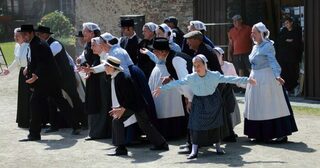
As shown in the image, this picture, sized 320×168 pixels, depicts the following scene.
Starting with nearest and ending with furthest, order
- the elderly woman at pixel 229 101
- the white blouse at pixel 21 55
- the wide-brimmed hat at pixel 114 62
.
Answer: the wide-brimmed hat at pixel 114 62, the elderly woman at pixel 229 101, the white blouse at pixel 21 55

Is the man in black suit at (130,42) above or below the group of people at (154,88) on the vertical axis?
above

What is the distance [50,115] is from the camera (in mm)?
12180

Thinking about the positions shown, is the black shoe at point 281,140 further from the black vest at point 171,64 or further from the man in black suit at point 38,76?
the man in black suit at point 38,76

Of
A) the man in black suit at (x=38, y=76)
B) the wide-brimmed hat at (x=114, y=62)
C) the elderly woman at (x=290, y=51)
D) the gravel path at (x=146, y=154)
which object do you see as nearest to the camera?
the gravel path at (x=146, y=154)

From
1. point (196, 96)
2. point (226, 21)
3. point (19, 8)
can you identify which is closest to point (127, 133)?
point (196, 96)

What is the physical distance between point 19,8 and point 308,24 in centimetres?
3289

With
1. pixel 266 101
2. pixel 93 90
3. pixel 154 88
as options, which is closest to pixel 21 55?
pixel 93 90

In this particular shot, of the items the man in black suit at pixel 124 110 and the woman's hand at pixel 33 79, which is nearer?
the man in black suit at pixel 124 110

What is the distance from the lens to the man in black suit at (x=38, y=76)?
36.0ft

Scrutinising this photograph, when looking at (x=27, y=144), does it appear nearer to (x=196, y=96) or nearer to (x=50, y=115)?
(x=50, y=115)

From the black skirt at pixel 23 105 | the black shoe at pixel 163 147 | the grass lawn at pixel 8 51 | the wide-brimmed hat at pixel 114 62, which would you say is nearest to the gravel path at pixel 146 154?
the black shoe at pixel 163 147

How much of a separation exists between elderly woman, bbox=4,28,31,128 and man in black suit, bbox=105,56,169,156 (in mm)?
2936

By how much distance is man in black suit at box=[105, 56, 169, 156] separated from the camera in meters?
9.38

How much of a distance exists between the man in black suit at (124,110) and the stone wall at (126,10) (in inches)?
377
